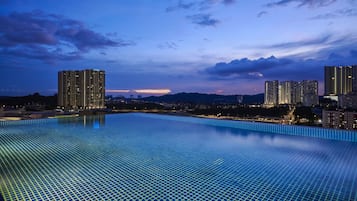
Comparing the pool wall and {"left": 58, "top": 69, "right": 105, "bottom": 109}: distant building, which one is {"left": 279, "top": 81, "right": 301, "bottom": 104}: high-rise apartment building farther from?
the pool wall

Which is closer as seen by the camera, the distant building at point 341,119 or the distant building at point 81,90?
the distant building at point 341,119

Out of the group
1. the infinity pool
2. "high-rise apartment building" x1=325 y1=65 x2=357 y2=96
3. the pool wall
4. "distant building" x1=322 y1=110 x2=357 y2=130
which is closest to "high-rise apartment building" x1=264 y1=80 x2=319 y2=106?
"high-rise apartment building" x1=325 y1=65 x2=357 y2=96

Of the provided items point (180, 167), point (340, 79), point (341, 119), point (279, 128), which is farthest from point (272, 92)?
point (180, 167)

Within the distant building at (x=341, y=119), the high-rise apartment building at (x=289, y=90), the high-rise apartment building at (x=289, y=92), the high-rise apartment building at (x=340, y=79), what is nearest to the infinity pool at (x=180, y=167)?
the distant building at (x=341, y=119)

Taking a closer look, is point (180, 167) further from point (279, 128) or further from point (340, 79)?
point (340, 79)

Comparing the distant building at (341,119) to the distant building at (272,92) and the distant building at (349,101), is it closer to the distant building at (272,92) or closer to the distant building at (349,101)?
the distant building at (349,101)

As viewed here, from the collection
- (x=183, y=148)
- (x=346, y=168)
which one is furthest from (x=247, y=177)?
(x=183, y=148)
